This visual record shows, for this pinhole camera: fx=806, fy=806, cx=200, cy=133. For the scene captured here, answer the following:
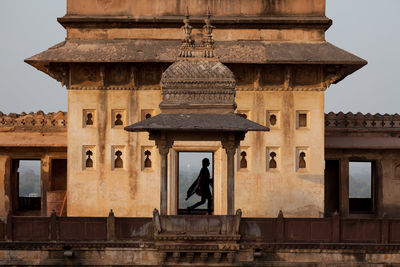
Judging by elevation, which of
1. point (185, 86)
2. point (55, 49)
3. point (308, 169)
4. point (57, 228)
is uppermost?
point (55, 49)

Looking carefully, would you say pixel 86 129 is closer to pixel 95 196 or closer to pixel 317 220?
pixel 95 196

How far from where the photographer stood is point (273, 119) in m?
20.4

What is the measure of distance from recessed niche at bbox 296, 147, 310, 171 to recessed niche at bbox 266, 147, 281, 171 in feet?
1.58

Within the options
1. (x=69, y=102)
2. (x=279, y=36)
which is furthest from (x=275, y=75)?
(x=69, y=102)

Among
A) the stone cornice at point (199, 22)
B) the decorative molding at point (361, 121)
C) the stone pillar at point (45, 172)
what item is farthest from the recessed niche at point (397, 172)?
the stone pillar at point (45, 172)

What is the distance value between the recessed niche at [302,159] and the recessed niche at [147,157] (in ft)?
12.0

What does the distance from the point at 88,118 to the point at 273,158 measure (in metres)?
4.80

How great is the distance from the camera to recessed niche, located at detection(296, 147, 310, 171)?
2034cm

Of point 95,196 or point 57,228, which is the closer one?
point 57,228

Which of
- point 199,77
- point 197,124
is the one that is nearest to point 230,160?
point 197,124

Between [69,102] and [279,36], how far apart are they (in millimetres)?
5584

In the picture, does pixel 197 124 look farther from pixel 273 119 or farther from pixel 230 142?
pixel 273 119

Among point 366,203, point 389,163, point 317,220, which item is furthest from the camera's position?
point 366,203

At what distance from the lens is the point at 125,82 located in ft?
66.8
